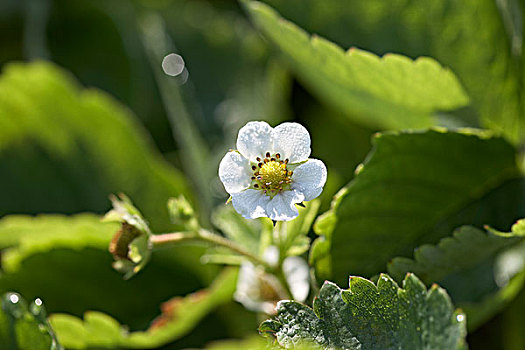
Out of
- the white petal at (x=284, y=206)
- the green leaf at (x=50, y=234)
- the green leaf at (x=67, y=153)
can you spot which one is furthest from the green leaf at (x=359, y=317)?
the green leaf at (x=67, y=153)

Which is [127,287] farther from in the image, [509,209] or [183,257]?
[509,209]

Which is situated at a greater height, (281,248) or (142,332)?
(281,248)

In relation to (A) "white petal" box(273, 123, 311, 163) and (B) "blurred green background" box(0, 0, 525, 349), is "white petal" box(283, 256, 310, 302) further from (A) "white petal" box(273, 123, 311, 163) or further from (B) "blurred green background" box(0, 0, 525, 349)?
(A) "white petal" box(273, 123, 311, 163)

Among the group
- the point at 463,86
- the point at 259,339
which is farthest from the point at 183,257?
the point at 463,86

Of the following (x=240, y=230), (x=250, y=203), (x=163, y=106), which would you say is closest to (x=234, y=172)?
(x=250, y=203)

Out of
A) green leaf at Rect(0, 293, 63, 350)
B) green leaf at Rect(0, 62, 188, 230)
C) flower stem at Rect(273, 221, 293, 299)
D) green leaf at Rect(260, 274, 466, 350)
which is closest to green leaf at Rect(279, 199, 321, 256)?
flower stem at Rect(273, 221, 293, 299)

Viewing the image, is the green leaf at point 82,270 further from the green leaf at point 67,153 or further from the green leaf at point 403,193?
the green leaf at point 403,193

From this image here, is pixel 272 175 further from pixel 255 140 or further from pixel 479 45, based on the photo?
pixel 479 45
